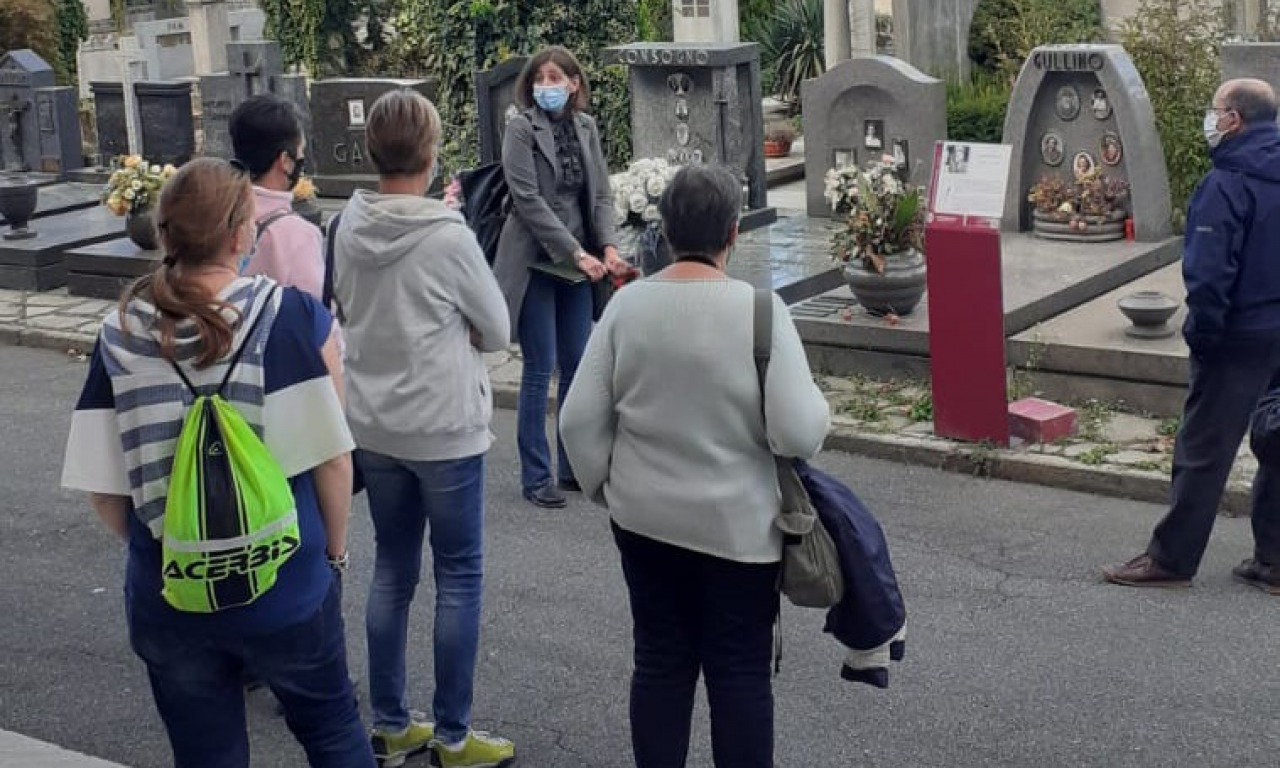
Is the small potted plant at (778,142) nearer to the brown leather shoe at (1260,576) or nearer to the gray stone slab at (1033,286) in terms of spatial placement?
the gray stone slab at (1033,286)

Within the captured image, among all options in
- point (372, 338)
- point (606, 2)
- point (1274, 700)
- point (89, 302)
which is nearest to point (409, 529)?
point (372, 338)

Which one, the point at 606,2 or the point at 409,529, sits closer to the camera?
the point at 409,529

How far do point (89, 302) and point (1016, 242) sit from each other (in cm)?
625

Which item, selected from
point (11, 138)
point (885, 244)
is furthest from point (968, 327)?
point (11, 138)

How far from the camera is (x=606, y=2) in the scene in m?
14.1

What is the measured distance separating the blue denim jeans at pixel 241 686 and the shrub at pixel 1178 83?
350 inches

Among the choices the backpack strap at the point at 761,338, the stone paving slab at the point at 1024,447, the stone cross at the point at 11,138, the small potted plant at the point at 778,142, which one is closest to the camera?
the backpack strap at the point at 761,338

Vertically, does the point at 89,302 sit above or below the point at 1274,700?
above

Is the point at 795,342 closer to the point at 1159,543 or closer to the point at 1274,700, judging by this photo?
the point at 1274,700

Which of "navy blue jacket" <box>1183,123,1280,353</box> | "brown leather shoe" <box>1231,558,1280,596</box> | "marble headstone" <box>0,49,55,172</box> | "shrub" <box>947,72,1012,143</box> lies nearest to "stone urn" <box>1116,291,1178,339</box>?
"brown leather shoe" <box>1231,558,1280,596</box>

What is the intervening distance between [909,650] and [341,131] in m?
11.4

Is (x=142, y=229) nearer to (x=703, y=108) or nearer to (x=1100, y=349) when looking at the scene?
(x=703, y=108)

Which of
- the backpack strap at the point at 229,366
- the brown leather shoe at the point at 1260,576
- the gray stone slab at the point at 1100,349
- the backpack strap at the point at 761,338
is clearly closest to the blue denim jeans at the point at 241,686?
the backpack strap at the point at 229,366

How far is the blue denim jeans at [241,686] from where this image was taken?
395 cm
